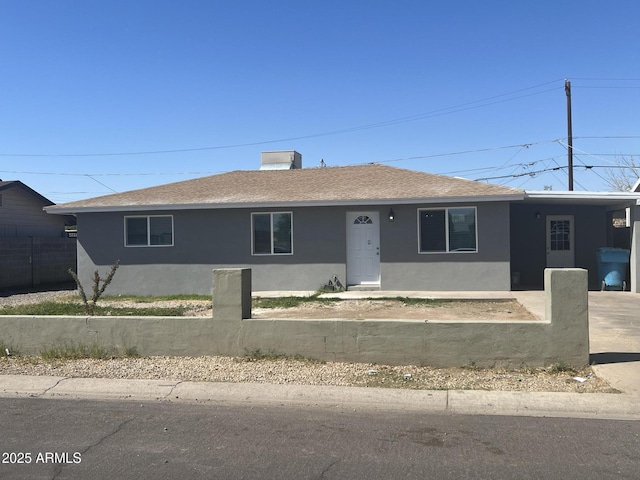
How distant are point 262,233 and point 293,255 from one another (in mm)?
1157

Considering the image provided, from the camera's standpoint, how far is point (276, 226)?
54.3ft

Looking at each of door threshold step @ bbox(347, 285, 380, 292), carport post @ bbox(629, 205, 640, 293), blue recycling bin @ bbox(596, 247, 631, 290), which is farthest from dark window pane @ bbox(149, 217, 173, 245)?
carport post @ bbox(629, 205, 640, 293)

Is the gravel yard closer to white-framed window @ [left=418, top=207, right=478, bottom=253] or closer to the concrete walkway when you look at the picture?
the concrete walkway

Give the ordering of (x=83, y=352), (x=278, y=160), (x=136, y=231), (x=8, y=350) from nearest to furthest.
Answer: (x=83, y=352) → (x=8, y=350) → (x=136, y=231) → (x=278, y=160)

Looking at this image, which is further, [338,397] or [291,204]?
[291,204]

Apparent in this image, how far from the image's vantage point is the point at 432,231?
15781 millimetres

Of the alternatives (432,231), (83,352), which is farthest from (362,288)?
(83,352)

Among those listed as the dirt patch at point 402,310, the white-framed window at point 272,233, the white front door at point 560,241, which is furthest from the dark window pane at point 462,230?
the white-framed window at point 272,233

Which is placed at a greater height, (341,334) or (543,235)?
(543,235)

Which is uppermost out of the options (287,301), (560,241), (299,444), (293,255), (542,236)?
(542,236)

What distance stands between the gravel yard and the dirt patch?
3120 mm

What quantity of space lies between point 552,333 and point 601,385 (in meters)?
0.91

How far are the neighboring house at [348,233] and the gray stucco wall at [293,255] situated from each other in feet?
0.10

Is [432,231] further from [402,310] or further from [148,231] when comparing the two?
[148,231]
